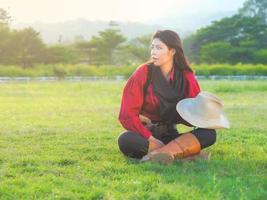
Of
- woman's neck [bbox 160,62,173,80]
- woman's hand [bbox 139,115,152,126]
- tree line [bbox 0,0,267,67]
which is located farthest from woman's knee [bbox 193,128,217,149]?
tree line [bbox 0,0,267,67]

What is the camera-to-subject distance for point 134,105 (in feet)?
17.5

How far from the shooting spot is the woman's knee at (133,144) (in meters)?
5.24

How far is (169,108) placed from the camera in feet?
17.9

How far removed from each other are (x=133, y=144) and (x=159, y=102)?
19.0 inches

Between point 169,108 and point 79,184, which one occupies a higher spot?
point 169,108

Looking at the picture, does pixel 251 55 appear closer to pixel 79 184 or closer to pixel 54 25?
pixel 79 184

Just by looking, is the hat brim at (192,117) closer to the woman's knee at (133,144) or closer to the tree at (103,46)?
the woman's knee at (133,144)

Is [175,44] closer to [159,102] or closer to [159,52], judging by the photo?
[159,52]

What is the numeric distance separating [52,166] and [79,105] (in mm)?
7671

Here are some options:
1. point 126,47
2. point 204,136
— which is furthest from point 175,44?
point 126,47

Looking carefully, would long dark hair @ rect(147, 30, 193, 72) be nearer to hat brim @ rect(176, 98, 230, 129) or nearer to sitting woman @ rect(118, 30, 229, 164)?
sitting woman @ rect(118, 30, 229, 164)

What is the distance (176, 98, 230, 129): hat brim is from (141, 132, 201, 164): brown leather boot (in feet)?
0.44

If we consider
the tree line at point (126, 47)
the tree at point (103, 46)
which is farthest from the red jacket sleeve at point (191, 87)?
the tree at point (103, 46)

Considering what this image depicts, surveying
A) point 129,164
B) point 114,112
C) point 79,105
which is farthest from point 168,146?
point 79,105
